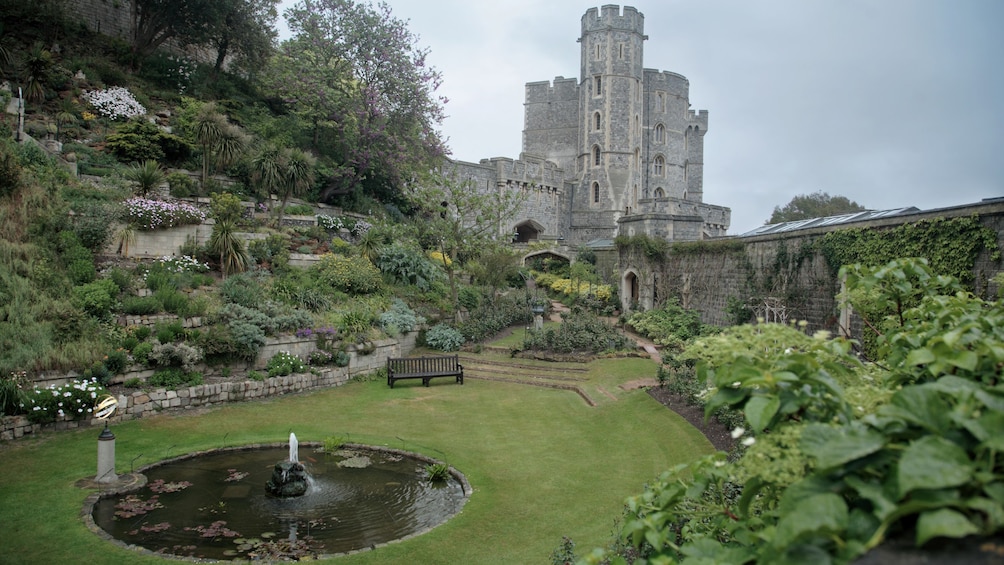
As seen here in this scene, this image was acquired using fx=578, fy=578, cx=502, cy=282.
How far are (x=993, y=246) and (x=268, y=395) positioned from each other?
14048mm

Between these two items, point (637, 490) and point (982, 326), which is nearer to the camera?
point (982, 326)

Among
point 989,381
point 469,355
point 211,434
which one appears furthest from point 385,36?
point 989,381

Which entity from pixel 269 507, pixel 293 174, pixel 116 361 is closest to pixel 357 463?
pixel 269 507

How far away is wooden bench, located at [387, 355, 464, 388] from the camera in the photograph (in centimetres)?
1446

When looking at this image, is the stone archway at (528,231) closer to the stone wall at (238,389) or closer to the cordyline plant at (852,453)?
the stone wall at (238,389)

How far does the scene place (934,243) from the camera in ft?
35.7

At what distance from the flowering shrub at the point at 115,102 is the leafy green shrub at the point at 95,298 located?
44.3 feet

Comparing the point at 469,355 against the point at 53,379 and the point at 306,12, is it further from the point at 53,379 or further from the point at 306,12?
the point at 306,12

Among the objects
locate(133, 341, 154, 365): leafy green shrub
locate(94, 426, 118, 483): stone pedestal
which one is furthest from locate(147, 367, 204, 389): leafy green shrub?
locate(94, 426, 118, 483): stone pedestal

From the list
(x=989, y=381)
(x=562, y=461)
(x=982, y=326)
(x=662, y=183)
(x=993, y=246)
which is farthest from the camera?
(x=662, y=183)

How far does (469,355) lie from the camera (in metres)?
18.0

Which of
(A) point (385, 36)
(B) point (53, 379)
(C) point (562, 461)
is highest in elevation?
(A) point (385, 36)

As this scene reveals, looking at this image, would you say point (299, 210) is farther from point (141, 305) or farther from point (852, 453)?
point (852, 453)

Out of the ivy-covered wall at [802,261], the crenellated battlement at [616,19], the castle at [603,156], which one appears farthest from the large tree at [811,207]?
the ivy-covered wall at [802,261]
